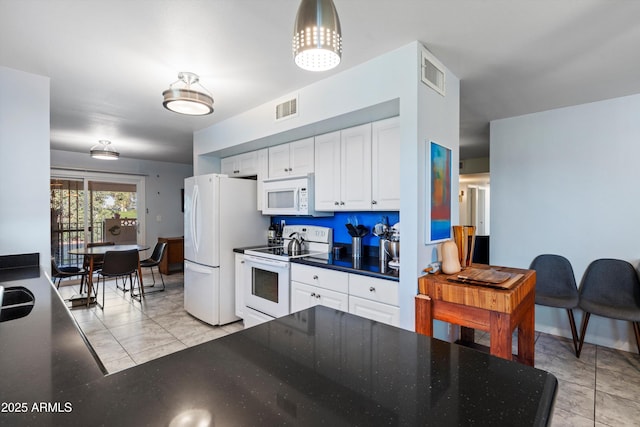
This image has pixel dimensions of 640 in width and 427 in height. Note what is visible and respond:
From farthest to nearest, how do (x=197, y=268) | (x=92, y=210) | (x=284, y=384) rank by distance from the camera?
(x=92, y=210)
(x=197, y=268)
(x=284, y=384)

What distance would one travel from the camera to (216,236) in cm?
341

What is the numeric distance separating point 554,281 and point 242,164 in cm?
373

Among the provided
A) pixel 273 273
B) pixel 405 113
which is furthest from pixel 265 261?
pixel 405 113

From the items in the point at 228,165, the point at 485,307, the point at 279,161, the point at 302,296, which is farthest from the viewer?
the point at 228,165

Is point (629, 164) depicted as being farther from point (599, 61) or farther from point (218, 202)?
point (218, 202)

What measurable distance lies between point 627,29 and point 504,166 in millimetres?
1897

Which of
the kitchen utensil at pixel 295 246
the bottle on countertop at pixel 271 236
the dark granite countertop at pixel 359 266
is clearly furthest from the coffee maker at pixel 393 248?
the bottle on countertop at pixel 271 236

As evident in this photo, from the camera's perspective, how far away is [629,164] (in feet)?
9.46

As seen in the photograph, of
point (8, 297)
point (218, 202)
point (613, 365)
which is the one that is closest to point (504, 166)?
point (613, 365)

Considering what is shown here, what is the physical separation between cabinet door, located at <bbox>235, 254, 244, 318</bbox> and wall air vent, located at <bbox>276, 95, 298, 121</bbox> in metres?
1.57

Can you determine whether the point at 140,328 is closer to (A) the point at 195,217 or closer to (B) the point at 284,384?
(A) the point at 195,217

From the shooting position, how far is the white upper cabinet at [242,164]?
12.2 feet

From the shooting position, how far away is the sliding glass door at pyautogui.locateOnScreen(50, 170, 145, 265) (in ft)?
18.2

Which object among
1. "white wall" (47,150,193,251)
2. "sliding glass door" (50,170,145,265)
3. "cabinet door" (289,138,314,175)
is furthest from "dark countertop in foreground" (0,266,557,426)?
"white wall" (47,150,193,251)
